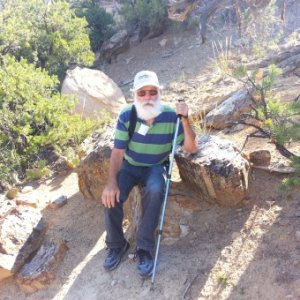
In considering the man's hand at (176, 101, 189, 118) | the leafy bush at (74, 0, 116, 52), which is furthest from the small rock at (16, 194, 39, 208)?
the leafy bush at (74, 0, 116, 52)


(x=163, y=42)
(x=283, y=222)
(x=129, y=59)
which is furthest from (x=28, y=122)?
(x=163, y=42)

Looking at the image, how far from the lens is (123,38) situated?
42.2ft

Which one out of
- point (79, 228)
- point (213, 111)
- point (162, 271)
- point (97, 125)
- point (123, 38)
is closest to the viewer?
point (162, 271)

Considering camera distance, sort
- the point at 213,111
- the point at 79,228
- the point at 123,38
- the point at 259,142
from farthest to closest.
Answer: the point at 123,38
the point at 213,111
the point at 259,142
the point at 79,228

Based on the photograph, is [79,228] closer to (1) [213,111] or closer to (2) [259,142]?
(2) [259,142]

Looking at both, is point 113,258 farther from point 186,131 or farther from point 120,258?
point 186,131

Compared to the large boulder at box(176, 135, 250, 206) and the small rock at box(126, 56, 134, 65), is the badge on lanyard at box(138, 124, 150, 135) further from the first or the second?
the small rock at box(126, 56, 134, 65)

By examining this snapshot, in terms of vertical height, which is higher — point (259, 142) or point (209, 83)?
point (259, 142)

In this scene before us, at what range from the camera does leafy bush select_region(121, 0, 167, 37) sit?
12656 millimetres

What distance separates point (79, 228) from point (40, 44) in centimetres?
604

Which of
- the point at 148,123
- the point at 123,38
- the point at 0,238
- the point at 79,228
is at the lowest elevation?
the point at 123,38

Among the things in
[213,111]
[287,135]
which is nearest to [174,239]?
[287,135]

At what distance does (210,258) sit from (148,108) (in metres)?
1.36

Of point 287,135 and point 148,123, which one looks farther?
point 148,123
